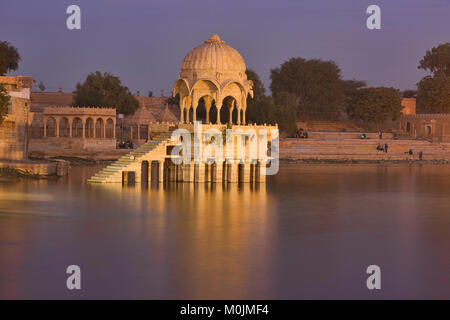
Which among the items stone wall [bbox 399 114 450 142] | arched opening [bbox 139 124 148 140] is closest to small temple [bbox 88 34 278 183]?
arched opening [bbox 139 124 148 140]

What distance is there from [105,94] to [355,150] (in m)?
22.1

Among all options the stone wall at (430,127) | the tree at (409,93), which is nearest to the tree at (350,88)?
the stone wall at (430,127)

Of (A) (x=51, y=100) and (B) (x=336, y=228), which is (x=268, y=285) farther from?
(A) (x=51, y=100)

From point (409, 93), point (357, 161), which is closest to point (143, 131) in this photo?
point (357, 161)

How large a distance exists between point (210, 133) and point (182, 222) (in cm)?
1140

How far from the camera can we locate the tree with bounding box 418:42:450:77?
3321 inches

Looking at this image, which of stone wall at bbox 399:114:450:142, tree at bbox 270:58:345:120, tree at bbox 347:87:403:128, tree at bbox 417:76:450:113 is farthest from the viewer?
tree at bbox 417:76:450:113

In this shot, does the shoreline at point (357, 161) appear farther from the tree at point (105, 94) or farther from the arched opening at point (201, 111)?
the tree at point (105, 94)

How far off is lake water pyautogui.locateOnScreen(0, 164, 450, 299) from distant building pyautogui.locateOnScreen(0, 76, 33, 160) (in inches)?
207

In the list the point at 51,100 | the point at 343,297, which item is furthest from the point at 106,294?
the point at 51,100

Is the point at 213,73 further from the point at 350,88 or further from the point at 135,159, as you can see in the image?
the point at 350,88

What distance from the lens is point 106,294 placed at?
A: 1227cm

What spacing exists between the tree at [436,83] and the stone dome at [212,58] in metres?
51.7

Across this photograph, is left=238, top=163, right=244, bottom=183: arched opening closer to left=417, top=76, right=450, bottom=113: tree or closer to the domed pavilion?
the domed pavilion
